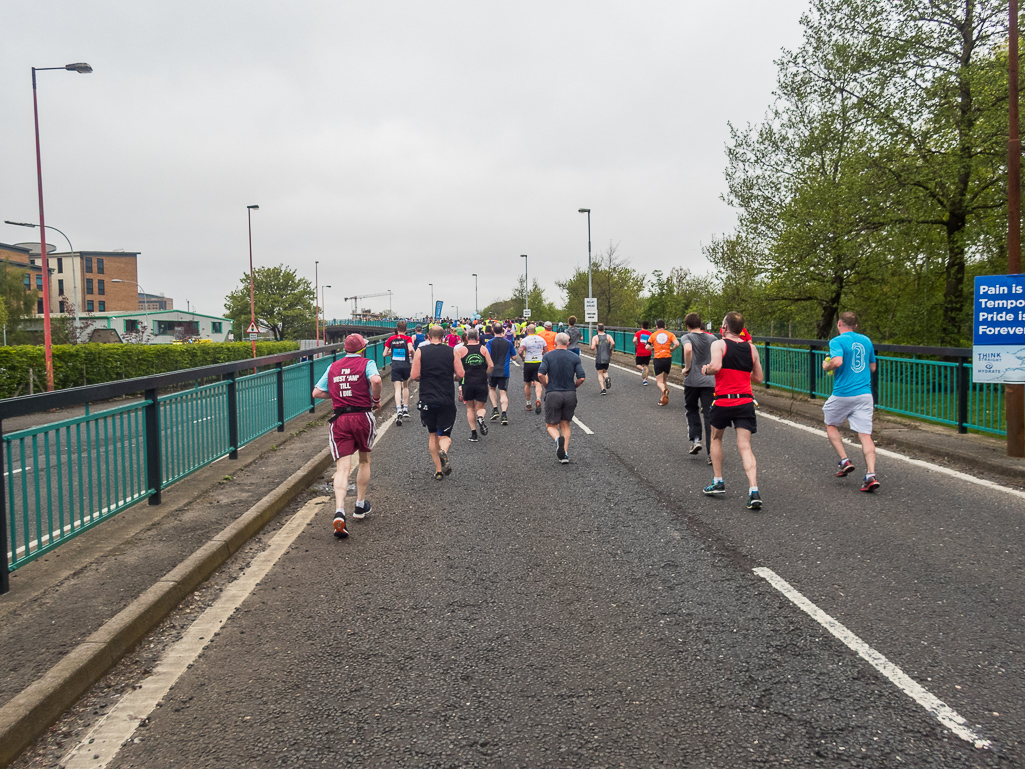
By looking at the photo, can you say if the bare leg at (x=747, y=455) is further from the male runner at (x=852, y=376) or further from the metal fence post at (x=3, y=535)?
the metal fence post at (x=3, y=535)

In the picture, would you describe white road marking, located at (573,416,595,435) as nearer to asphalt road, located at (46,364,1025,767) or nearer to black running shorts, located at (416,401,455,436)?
black running shorts, located at (416,401,455,436)

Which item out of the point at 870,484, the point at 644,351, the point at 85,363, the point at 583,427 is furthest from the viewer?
the point at 85,363

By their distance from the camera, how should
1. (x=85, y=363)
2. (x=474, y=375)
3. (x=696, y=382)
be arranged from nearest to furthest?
(x=696, y=382), (x=474, y=375), (x=85, y=363)

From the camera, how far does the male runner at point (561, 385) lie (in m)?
9.92

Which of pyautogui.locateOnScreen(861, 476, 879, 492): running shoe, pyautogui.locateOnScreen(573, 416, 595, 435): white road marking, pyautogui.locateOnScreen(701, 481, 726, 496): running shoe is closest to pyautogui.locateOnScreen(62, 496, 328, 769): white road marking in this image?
pyautogui.locateOnScreen(701, 481, 726, 496): running shoe

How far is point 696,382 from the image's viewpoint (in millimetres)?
9727

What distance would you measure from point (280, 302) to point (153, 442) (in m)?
101

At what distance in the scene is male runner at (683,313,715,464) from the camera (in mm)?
9531

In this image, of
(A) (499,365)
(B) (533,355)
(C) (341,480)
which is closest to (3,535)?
(C) (341,480)

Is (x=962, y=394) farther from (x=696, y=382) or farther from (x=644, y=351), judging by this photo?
(x=644, y=351)

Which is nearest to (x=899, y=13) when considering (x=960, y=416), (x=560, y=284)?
(x=960, y=416)

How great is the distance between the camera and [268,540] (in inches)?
247

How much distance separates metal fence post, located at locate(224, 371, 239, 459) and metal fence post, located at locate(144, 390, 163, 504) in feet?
7.42

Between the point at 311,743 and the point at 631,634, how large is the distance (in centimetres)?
183
